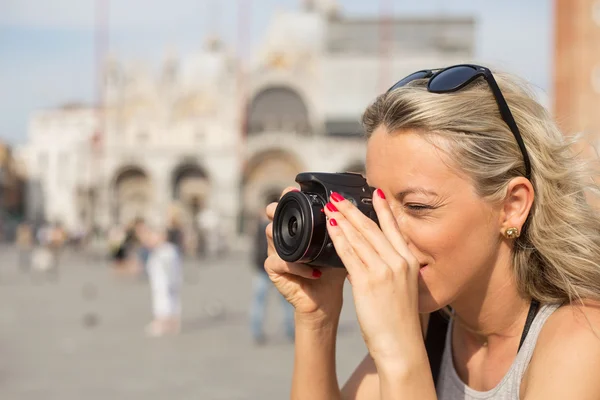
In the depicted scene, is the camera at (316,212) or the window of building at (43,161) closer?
the camera at (316,212)

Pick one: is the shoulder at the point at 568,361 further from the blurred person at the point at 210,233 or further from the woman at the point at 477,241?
the blurred person at the point at 210,233

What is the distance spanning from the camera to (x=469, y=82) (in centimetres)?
164

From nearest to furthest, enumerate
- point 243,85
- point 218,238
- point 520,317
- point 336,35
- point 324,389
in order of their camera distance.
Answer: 1. point 520,317
2. point 324,389
3. point 218,238
4. point 243,85
5. point 336,35

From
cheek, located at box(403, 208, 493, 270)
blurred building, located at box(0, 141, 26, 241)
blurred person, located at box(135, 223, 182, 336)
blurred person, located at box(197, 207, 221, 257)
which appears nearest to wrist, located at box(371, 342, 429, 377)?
cheek, located at box(403, 208, 493, 270)

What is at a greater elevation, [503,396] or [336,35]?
[336,35]

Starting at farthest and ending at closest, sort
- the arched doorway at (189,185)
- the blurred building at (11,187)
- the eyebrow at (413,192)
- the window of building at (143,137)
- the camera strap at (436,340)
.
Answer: the blurred building at (11,187) → the window of building at (143,137) → the arched doorway at (189,185) → the camera strap at (436,340) → the eyebrow at (413,192)

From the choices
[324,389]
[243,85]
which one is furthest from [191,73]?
[324,389]

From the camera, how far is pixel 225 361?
7906 millimetres

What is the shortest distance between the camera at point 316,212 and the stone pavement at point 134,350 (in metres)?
4.81

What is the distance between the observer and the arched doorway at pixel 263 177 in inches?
1561

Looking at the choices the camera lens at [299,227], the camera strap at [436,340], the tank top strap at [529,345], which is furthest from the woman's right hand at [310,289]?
the tank top strap at [529,345]

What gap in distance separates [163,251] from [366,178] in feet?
28.3

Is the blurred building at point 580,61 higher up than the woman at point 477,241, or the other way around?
the blurred building at point 580,61

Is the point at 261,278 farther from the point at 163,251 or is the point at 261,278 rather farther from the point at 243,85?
the point at 243,85
